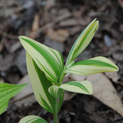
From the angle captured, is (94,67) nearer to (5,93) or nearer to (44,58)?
(44,58)

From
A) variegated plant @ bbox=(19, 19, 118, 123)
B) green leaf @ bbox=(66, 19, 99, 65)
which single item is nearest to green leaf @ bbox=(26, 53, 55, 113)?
variegated plant @ bbox=(19, 19, 118, 123)

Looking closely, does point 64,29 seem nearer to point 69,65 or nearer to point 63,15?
point 63,15

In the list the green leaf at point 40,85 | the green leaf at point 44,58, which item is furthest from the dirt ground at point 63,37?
the green leaf at point 44,58

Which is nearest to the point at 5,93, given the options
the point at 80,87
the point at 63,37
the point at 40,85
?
the point at 40,85

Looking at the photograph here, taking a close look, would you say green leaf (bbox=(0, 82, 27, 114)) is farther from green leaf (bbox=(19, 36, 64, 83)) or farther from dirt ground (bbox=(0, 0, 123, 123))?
dirt ground (bbox=(0, 0, 123, 123))

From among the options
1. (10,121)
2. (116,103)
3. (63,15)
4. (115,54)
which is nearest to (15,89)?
(10,121)

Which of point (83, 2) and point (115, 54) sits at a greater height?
point (83, 2)
